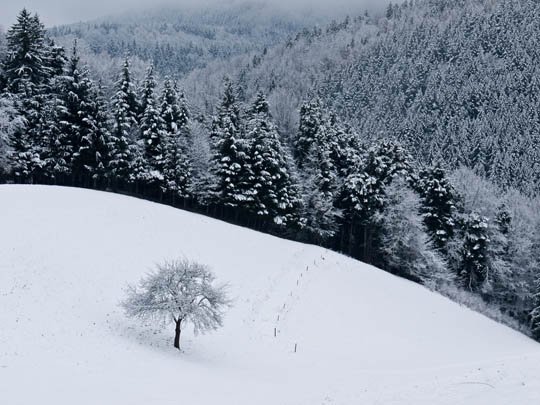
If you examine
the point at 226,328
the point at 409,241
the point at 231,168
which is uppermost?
the point at 231,168

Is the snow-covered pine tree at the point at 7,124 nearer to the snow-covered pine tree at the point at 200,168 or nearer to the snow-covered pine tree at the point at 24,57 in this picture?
the snow-covered pine tree at the point at 24,57

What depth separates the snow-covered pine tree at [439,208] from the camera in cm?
5881

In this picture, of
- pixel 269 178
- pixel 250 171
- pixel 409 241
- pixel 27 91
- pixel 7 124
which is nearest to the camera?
pixel 7 124

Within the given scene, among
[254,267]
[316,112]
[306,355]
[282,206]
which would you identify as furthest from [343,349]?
[316,112]

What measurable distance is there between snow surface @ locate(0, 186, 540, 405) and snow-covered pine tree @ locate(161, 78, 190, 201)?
36.2ft

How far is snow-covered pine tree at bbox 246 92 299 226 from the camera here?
5397cm

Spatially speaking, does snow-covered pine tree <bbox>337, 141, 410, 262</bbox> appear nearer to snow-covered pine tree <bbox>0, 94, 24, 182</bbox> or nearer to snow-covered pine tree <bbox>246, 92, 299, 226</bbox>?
snow-covered pine tree <bbox>246, 92, 299, 226</bbox>

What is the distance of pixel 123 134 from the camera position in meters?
54.0

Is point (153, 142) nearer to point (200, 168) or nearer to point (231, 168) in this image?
point (200, 168)

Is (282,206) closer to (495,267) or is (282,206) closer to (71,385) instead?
(495,267)

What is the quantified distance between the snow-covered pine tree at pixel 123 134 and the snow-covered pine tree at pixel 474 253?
124ft

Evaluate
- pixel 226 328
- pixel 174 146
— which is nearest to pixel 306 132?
pixel 174 146

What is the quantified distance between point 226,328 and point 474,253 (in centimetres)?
3799

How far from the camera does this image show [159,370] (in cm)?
2134
